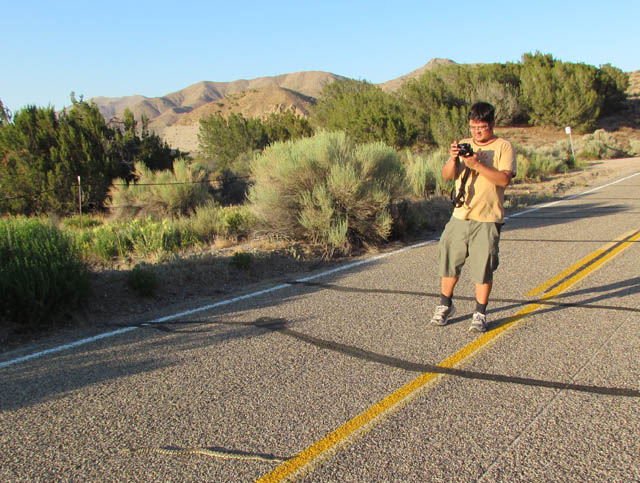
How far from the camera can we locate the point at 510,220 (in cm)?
1163

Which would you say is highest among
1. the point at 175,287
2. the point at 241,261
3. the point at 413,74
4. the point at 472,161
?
the point at 413,74

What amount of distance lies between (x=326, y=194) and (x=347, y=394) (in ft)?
20.8

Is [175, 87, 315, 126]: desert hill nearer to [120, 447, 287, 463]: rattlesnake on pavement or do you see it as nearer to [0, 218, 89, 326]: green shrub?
[0, 218, 89, 326]: green shrub

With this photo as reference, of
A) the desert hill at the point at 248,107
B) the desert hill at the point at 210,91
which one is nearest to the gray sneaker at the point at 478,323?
the desert hill at the point at 248,107

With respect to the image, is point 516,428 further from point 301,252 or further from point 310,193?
point 310,193

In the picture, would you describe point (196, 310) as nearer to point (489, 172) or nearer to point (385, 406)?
point (385, 406)

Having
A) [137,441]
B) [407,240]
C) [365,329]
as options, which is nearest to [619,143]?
[407,240]

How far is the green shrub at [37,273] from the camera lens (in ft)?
18.5

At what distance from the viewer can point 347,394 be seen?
Answer: 3711 millimetres

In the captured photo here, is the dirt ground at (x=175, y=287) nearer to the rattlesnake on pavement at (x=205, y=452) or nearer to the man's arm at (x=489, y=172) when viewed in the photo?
the rattlesnake on pavement at (x=205, y=452)

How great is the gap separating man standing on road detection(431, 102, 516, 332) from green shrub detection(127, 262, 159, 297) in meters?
3.58

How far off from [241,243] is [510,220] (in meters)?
5.88

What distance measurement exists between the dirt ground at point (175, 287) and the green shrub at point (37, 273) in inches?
7.2

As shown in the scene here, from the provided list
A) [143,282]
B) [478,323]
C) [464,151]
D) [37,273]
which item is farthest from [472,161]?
[37,273]
